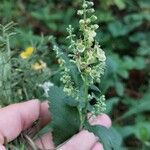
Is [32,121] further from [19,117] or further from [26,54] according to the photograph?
[26,54]

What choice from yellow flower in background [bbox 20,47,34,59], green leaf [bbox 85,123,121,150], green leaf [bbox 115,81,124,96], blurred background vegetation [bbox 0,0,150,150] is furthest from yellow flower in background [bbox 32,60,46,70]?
green leaf [bbox 115,81,124,96]

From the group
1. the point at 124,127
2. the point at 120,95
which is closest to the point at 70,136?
the point at 124,127

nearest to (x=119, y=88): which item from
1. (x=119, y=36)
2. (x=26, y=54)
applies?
(x=119, y=36)

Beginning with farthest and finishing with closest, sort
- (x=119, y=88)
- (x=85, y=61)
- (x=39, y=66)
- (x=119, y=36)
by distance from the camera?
1. (x=119, y=36)
2. (x=119, y=88)
3. (x=39, y=66)
4. (x=85, y=61)

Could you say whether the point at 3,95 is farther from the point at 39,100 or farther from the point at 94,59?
the point at 94,59

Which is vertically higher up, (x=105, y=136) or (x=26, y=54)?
(x=26, y=54)

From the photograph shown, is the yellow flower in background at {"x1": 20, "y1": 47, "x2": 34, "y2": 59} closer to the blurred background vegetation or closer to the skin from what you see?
the skin

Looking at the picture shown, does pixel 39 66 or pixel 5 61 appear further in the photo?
pixel 39 66

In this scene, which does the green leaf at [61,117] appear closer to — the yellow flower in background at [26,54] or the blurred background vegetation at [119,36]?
the yellow flower in background at [26,54]

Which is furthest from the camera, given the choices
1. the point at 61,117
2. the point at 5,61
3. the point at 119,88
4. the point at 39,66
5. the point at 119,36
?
the point at 119,36
